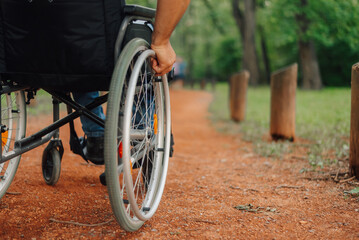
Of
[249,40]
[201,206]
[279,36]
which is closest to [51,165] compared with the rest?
[201,206]

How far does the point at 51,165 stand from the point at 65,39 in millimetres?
1192

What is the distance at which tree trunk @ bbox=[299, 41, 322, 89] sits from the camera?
19922mm

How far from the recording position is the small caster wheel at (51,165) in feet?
8.83

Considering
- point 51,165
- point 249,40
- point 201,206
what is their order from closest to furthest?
point 201,206 → point 51,165 → point 249,40

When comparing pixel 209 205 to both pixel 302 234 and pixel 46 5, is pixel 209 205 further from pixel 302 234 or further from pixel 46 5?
pixel 46 5

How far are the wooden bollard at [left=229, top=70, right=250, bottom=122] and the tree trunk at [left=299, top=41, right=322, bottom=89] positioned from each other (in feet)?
42.9

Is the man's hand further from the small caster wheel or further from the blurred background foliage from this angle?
the blurred background foliage

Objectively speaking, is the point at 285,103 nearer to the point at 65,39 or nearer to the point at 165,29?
the point at 165,29

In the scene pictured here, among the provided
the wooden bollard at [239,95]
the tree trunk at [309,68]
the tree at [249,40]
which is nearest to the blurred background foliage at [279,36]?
the tree at [249,40]

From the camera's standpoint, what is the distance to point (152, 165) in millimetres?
2457

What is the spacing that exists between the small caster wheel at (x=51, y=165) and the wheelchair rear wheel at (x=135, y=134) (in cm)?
70

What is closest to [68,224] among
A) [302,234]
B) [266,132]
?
[302,234]

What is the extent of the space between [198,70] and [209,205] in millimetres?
50819

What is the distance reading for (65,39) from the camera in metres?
1.86
